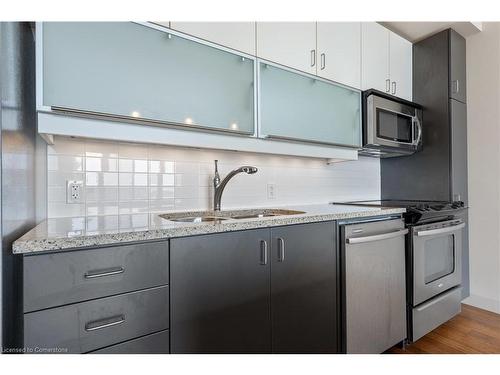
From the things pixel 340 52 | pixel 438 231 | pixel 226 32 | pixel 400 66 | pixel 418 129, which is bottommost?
pixel 438 231

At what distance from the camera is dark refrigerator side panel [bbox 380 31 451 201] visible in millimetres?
2301

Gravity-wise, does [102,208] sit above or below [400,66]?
below

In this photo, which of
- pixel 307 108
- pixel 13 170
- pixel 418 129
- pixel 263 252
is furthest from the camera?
pixel 418 129

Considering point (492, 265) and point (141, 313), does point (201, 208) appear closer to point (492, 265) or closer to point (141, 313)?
point (141, 313)

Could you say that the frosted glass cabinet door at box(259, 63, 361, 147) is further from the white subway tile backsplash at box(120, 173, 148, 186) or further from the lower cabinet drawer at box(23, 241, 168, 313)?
the lower cabinet drawer at box(23, 241, 168, 313)

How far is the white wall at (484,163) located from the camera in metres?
2.32

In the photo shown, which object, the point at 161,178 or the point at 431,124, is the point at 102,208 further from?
the point at 431,124

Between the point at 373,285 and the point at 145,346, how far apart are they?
4.19 feet

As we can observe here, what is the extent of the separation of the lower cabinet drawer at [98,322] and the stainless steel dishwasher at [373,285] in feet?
3.30

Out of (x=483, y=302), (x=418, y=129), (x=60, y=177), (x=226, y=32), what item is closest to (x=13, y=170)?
(x=60, y=177)

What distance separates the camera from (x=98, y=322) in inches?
33.8

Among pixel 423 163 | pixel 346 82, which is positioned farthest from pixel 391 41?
pixel 423 163

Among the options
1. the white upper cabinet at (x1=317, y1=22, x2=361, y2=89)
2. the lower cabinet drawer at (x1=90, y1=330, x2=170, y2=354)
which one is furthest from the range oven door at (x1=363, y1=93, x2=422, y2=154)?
the lower cabinet drawer at (x1=90, y1=330, x2=170, y2=354)

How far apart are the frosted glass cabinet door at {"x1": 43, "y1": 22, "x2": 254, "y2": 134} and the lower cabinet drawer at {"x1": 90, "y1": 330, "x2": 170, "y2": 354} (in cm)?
90
